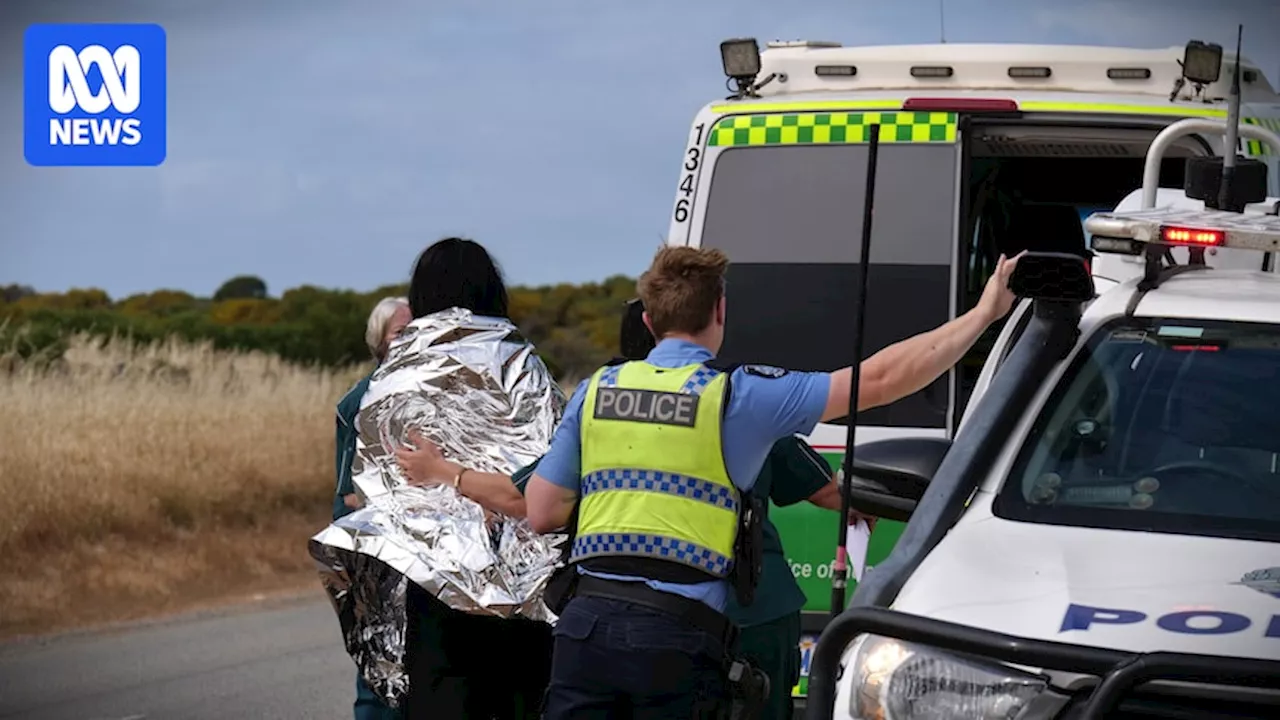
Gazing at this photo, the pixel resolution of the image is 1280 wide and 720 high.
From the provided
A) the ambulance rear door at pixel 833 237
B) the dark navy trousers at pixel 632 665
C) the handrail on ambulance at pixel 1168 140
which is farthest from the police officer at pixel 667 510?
the ambulance rear door at pixel 833 237

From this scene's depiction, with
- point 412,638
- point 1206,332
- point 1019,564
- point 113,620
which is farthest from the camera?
point 113,620

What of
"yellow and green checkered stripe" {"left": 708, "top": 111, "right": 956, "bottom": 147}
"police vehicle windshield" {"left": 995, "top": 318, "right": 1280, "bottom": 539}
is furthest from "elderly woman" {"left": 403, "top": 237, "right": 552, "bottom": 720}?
"yellow and green checkered stripe" {"left": 708, "top": 111, "right": 956, "bottom": 147}

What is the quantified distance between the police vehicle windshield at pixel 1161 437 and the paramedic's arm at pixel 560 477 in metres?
1.03

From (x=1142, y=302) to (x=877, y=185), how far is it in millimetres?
2087

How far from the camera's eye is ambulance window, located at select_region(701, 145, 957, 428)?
6.79m

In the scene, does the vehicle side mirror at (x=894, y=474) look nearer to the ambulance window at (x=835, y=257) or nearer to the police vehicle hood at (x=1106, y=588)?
the police vehicle hood at (x=1106, y=588)

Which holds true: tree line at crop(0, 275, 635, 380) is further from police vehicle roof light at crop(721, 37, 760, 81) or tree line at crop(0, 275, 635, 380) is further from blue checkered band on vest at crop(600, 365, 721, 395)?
blue checkered band on vest at crop(600, 365, 721, 395)

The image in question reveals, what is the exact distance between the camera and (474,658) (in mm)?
5516

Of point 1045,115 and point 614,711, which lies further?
point 1045,115

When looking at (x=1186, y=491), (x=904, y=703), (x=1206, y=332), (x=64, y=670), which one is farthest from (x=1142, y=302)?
(x=64, y=670)

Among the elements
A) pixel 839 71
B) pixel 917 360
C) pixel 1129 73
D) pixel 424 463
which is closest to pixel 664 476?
pixel 917 360

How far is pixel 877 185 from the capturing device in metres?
6.87

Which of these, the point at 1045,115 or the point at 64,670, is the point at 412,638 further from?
the point at 64,670

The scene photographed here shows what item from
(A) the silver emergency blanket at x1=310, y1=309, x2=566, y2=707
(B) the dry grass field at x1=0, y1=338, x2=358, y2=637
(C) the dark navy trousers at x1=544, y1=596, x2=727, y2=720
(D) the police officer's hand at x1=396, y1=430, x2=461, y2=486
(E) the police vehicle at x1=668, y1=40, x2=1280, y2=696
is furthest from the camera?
(B) the dry grass field at x1=0, y1=338, x2=358, y2=637
